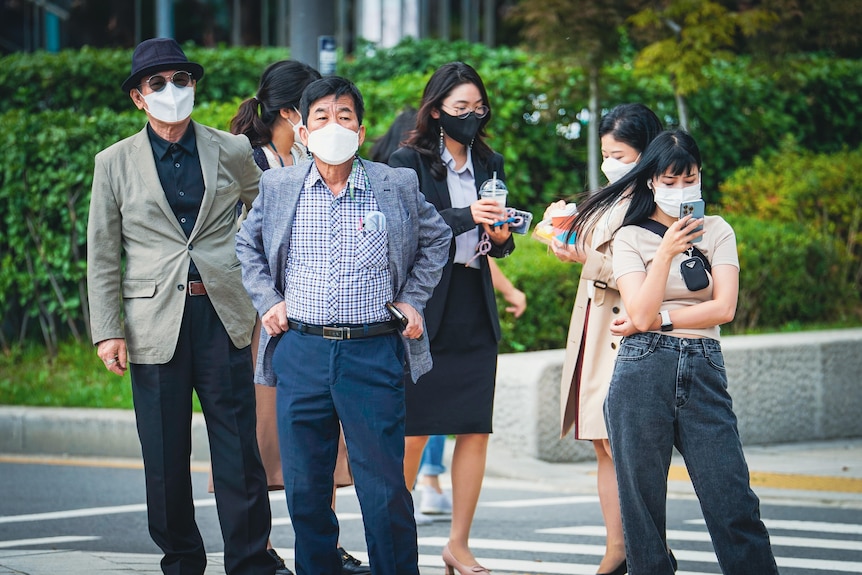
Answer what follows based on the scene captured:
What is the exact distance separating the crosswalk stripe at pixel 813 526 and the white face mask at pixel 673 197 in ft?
9.24

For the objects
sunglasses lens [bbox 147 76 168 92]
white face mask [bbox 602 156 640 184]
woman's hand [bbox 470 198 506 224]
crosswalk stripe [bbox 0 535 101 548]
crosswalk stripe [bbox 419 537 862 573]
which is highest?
sunglasses lens [bbox 147 76 168 92]

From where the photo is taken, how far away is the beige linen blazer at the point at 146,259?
4.92m

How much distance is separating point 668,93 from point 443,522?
6.97m

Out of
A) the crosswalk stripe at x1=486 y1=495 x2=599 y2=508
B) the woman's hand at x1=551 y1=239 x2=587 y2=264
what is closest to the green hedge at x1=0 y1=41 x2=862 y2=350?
the crosswalk stripe at x1=486 y1=495 x2=599 y2=508

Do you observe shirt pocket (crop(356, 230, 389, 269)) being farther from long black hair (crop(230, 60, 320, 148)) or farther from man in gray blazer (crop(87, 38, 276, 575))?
long black hair (crop(230, 60, 320, 148))

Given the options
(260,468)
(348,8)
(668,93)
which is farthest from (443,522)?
(348,8)

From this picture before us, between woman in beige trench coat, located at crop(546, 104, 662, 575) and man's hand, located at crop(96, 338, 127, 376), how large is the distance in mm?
1745

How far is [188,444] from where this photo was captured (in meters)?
5.07

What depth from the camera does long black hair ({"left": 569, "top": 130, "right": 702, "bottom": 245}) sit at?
4.50 m

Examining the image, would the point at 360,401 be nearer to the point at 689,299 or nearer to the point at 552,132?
the point at 689,299

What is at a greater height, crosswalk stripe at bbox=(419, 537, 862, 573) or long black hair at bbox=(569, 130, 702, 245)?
long black hair at bbox=(569, 130, 702, 245)

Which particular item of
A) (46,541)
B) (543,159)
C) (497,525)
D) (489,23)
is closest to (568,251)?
(497,525)

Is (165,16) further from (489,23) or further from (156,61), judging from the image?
(489,23)

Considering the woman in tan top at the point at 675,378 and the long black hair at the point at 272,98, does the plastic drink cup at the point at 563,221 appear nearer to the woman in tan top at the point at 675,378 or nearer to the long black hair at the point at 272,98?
the woman in tan top at the point at 675,378
